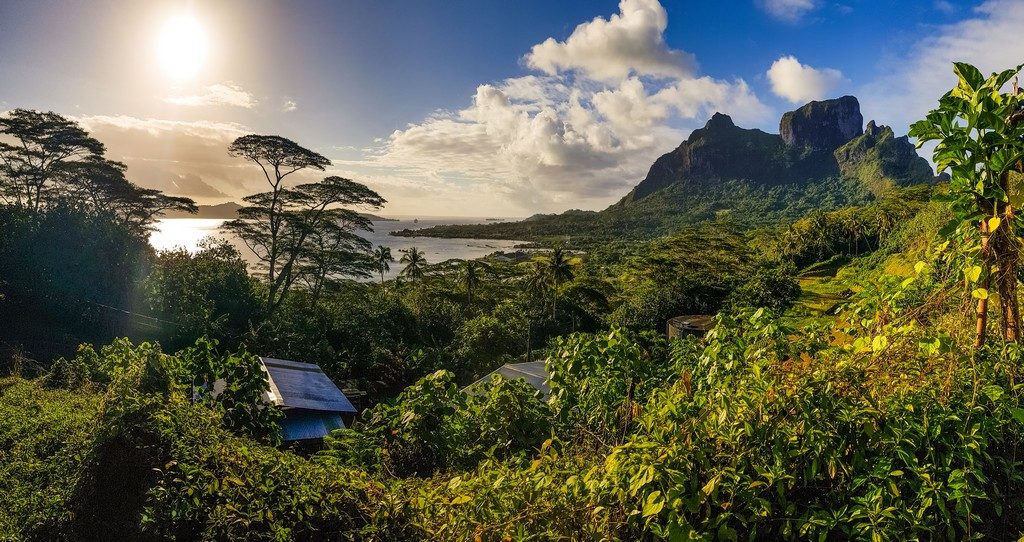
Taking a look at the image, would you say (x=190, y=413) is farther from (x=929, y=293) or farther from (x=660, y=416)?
(x=929, y=293)

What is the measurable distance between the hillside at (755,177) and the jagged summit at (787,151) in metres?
0.30

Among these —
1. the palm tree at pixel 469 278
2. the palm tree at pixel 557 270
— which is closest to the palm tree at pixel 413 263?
the palm tree at pixel 469 278

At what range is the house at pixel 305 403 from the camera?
9.95m

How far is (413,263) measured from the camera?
3338 cm

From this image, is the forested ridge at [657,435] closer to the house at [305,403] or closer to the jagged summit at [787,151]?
the house at [305,403]

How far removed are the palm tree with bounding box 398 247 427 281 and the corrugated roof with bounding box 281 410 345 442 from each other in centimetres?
2222

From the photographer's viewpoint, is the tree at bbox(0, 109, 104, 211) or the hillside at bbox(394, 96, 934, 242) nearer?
the tree at bbox(0, 109, 104, 211)

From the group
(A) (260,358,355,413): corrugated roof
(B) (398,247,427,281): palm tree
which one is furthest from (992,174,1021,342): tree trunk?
(B) (398,247,427,281): palm tree

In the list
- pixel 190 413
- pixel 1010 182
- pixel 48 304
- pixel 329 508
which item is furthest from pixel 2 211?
pixel 1010 182

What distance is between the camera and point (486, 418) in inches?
99.3

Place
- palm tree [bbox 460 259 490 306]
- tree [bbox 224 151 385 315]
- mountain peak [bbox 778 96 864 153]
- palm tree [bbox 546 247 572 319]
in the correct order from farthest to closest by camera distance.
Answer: mountain peak [bbox 778 96 864 153] → palm tree [bbox 460 259 490 306] → palm tree [bbox 546 247 572 319] → tree [bbox 224 151 385 315]

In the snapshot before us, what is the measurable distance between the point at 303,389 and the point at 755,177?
16493cm

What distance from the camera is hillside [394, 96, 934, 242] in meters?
115

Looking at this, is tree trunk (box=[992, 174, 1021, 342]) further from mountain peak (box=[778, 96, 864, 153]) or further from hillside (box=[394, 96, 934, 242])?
mountain peak (box=[778, 96, 864, 153])
